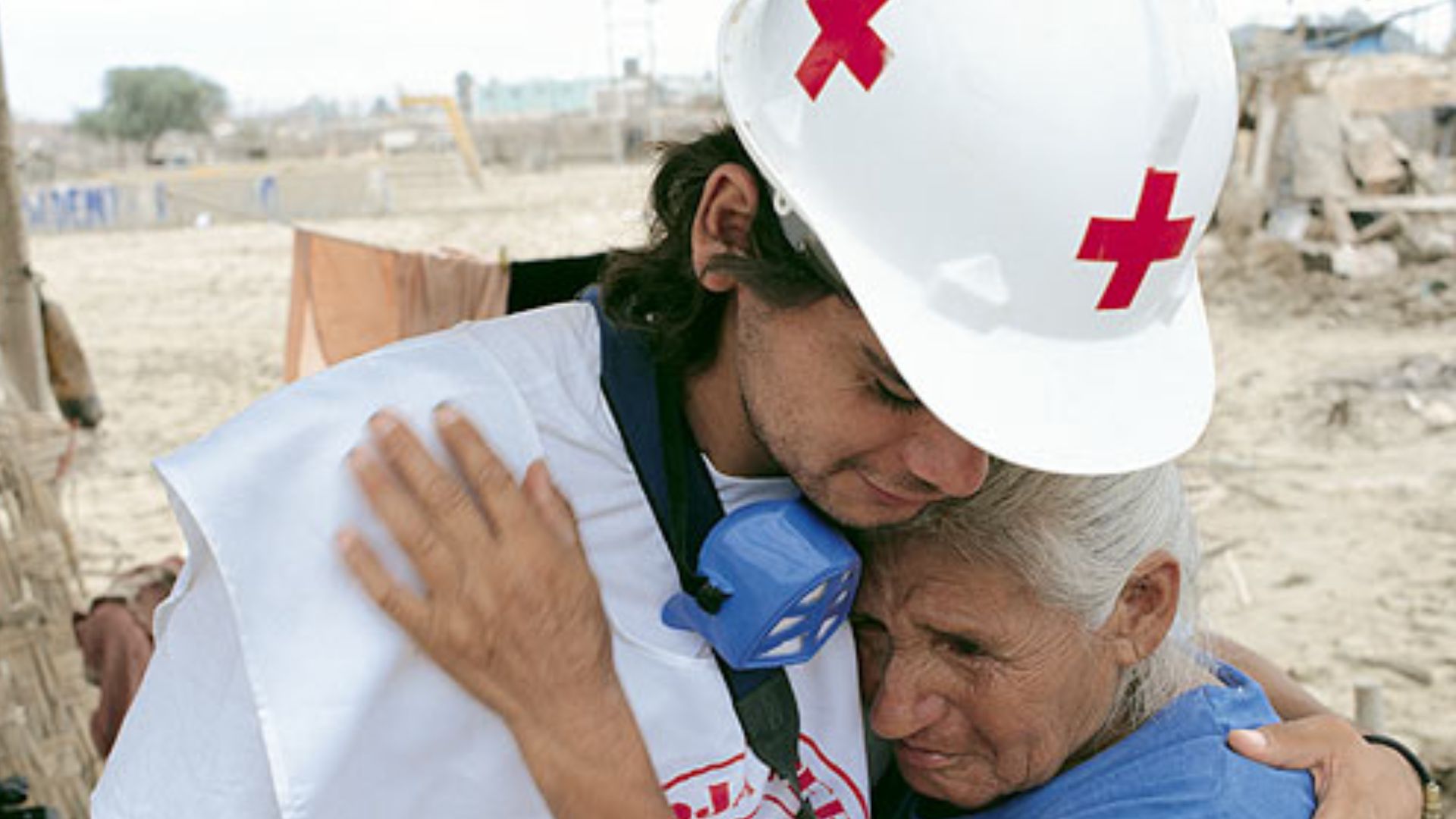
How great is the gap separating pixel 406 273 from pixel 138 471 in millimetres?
5326

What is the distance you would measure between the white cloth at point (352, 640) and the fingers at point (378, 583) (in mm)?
17

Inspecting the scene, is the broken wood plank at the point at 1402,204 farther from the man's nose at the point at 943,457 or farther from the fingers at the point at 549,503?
the fingers at the point at 549,503

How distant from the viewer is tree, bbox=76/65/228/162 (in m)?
56.3

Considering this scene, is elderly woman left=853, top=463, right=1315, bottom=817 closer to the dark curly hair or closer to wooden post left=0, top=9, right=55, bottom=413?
the dark curly hair

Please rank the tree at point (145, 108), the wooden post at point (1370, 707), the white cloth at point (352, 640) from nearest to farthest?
1. the white cloth at point (352, 640)
2. the wooden post at point (1370, 707)
3. the tree at point (145, 108)

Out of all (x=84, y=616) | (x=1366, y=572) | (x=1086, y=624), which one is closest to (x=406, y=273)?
(x=84, y=616)

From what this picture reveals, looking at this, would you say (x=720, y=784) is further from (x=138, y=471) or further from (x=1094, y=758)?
(x=138, y=471)

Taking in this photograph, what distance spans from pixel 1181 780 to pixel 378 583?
105cm

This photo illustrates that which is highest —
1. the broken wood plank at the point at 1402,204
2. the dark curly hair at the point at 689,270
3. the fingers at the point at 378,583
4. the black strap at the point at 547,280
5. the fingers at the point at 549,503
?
the dark curly hair at the point at 689,270

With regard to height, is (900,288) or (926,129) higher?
(926,129)

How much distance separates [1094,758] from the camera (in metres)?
1.83

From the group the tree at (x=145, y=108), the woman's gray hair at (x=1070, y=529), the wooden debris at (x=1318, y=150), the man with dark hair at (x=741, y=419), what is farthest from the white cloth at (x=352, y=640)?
the tree at (x=145, y=108)

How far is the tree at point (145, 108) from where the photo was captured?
56281mm

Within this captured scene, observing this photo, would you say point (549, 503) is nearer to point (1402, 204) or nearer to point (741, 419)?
point (741, 419)
